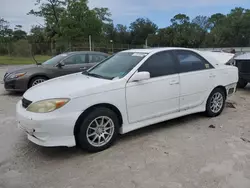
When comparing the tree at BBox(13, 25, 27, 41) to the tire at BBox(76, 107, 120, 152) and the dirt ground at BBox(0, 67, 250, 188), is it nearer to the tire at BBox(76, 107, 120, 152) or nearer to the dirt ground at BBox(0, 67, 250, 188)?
the dirt ground at BBox(0, 67, 250, 188)

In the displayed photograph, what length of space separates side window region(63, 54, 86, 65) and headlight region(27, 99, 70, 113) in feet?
16.3

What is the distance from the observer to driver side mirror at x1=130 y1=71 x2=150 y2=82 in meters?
3.77

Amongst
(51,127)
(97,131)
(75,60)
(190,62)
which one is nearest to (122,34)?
(75,60)

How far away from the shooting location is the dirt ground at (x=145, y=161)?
2.81 metres

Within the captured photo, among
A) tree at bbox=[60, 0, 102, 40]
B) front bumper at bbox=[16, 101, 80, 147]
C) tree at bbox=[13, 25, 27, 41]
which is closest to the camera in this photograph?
front bumper at bbox=[16, 101, 80, 147]

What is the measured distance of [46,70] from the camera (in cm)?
773

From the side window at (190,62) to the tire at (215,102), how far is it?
1.90 feet

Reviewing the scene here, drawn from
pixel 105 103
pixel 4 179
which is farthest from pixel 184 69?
pixel 4 179

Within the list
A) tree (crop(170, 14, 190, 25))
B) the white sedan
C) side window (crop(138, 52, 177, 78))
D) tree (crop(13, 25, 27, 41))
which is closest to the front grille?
the white sedan

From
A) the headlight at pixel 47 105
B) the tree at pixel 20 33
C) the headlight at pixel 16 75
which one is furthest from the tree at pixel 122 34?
the headlight at pixel 47 105

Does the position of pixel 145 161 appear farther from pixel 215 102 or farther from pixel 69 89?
pixel 215 102

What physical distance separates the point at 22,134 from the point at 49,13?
37930mm

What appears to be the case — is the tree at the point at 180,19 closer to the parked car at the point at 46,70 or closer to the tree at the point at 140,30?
the tree at the point at 140,30

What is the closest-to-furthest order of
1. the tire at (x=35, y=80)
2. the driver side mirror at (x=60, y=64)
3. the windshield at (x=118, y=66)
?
the windshield at (x=118, y=66), the tire at (x=35, y=80), the driver side mirror at (x=60, y=64)
